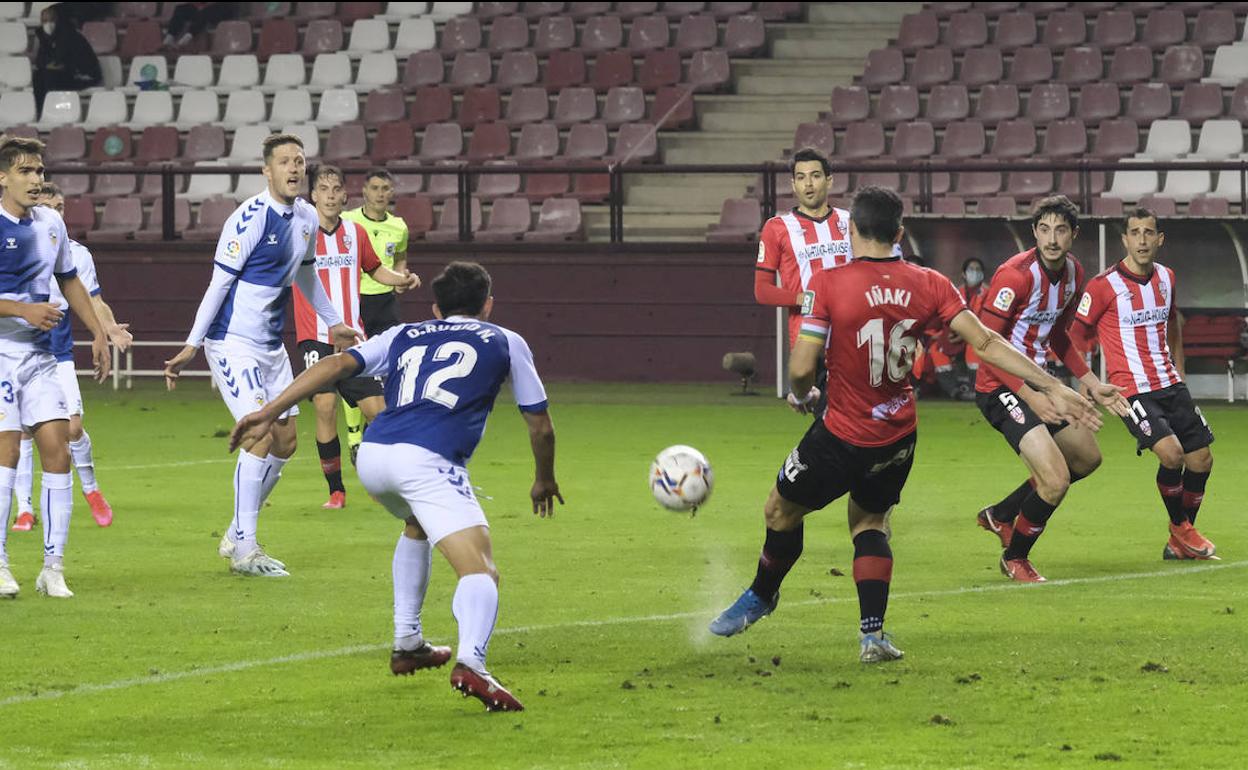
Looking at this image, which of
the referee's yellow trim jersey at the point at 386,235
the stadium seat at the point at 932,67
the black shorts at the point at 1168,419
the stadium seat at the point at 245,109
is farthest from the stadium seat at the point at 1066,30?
the black shorts at the point at 1168,419

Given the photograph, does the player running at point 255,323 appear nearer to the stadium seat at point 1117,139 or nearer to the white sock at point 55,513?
the white sock at point 55,513

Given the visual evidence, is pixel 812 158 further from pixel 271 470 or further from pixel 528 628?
pixel 528 628

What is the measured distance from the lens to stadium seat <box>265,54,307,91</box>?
2869cm

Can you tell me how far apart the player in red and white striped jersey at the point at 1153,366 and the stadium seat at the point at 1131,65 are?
45.7ft

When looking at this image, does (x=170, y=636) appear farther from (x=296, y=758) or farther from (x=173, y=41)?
(x=173, y=41)

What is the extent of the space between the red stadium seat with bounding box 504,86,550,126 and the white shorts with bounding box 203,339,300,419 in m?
16.6

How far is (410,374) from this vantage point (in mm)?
6969

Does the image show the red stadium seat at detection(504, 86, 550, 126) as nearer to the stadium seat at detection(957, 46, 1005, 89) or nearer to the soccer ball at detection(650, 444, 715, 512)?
the stadium seat at detection(957, 46, 1005, 89)

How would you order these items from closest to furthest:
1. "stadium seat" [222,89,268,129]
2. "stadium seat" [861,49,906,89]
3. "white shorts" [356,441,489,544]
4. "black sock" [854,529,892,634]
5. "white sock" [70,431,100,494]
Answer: "white shorts" [356,441,489,544] → "black sock" [854,529,892,634] → "white sock" [70,431,100,494] → "stadium seat" [861,49,906,89] → "stadium seat" [222,89,268,129]

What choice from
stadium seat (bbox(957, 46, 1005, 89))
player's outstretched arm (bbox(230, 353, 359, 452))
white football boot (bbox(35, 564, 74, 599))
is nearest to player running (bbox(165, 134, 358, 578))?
white football boot (bbox(35, 564, 74, 599))

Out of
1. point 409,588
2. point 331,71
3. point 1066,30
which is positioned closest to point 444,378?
point 409,588

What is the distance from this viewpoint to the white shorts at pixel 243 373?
1006 cm

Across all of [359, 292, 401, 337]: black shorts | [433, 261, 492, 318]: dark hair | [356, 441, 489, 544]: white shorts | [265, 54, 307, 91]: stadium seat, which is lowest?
[356, 441, 489, 544]: white shorts

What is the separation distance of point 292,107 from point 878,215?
2160cm
